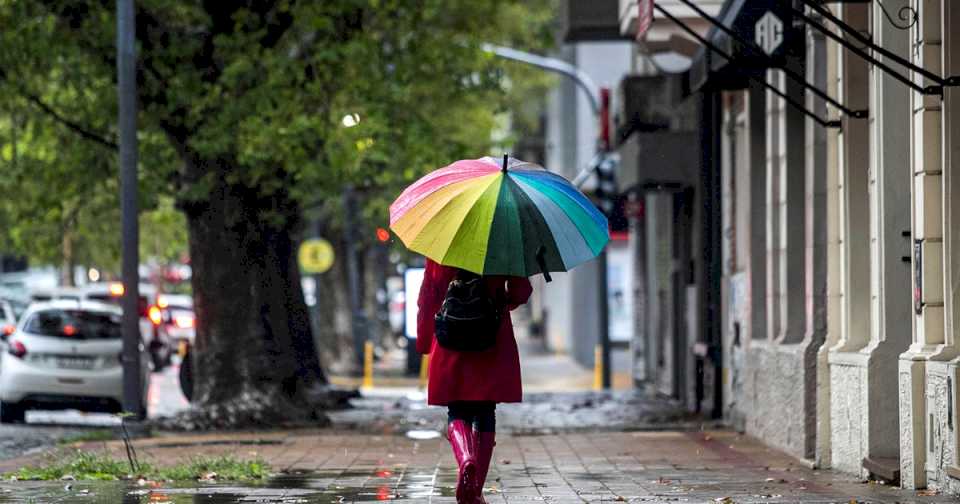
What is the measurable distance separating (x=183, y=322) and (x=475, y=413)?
42628mm

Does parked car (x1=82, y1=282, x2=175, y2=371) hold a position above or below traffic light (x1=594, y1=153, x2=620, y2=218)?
below

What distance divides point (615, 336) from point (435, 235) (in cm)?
3757

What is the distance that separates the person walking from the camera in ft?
32.3

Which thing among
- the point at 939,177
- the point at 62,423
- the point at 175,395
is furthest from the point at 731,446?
the point at 175,395

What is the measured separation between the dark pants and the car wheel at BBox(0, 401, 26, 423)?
1365 cm

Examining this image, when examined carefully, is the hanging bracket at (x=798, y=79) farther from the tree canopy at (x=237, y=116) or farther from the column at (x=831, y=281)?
the tree canopy at (x=237, y=116)

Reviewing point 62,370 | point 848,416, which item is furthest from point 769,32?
point 62,370

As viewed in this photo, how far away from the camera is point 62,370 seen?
882 inches

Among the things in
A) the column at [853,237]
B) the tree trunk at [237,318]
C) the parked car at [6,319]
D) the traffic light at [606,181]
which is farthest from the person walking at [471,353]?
the parked car at [6,319]

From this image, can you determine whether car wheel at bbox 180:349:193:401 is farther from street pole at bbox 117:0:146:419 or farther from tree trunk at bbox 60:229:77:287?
tree trunk at bbox 60:229:77:287

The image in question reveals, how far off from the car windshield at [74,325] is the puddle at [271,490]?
33.2 ft

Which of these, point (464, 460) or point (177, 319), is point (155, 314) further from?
point (464, 460)

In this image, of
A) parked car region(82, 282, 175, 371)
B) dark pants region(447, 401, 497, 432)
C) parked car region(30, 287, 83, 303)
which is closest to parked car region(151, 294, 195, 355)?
parked car region(82, 282, 175, 371)

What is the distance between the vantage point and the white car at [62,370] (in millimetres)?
22359
